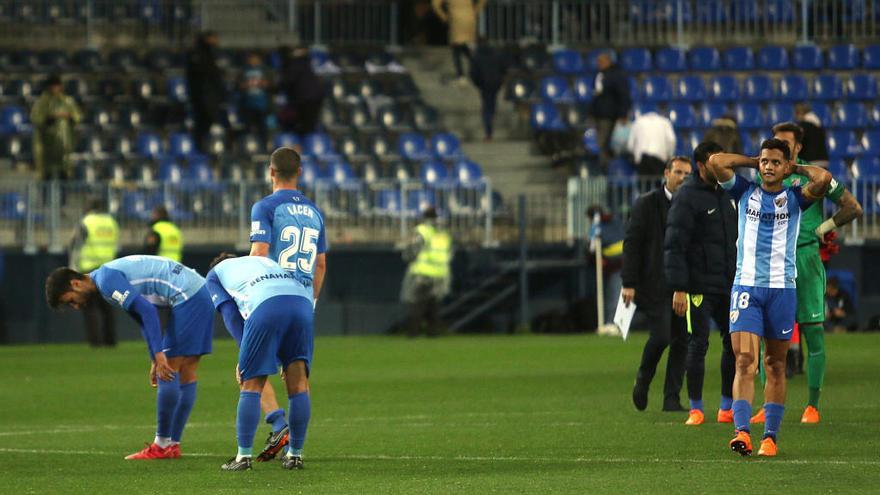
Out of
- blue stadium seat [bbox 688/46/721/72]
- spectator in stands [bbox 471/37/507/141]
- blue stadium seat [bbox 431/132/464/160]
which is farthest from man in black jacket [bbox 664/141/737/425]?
blue stadium seat [bbox 688/46/721/72]

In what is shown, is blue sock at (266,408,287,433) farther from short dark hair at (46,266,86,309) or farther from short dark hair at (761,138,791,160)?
short dark hair at (761,138,791,160)

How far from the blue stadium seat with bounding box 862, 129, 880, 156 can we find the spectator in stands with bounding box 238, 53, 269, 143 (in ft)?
33.4

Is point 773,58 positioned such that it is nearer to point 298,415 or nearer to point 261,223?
point 261,223

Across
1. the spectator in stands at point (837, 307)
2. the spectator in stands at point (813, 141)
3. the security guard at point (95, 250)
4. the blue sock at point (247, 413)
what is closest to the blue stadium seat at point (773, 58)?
the spectator in stands at point (837, 307)

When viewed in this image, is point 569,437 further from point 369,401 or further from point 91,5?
point 91,5

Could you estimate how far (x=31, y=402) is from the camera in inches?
707

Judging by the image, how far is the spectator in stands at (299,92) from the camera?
31141 mm

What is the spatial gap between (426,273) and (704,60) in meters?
8.96

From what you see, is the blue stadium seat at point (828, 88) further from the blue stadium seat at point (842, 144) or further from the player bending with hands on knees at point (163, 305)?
the player bending with hands on knees at point (163, 305)

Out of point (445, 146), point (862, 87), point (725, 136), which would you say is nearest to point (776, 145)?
point (725, 136)

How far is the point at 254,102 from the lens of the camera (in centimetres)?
3170

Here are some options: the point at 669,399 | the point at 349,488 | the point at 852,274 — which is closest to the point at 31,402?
the point at 669,399

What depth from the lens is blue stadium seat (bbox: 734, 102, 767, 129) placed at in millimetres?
32656

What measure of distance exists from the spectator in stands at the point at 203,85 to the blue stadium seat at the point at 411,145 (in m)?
3.13
